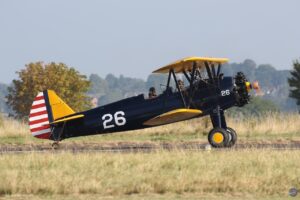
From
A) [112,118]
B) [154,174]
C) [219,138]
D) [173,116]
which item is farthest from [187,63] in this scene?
[154,174]

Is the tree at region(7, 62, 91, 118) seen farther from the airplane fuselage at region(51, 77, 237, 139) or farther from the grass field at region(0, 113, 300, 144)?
the airplane fuselage at region(51, 77, 237, 139)

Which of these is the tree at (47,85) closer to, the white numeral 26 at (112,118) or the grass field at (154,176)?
the white numeral 26 at (112,118)

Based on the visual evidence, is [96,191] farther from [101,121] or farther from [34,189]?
[101,121]

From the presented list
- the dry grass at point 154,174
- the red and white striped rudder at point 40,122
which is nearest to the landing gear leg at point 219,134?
the dry grass at point 154,174

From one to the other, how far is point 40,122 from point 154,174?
9.03 m

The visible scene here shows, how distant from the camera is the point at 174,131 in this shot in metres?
29.9

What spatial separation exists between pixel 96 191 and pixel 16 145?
1156 centimetres

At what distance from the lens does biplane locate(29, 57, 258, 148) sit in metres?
22.8

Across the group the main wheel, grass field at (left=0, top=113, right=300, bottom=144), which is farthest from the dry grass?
grass field at (left=0, top=113, right=300, bottom=144)

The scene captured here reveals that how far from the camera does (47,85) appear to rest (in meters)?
52.2

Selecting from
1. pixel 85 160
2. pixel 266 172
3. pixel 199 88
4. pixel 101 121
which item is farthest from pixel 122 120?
pixel 266 172

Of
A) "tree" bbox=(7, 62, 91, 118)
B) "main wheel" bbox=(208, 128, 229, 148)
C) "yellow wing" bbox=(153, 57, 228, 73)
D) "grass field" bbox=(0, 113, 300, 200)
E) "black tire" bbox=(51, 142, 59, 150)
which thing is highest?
"tree" bbox=(7, 62, 91, 118)

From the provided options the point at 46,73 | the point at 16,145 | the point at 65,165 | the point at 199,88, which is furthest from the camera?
the point at 46,73

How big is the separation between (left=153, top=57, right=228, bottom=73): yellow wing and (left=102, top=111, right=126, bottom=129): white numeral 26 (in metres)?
1.70
